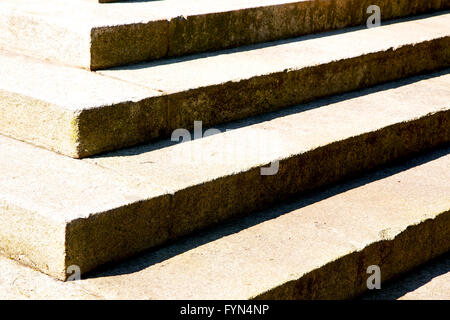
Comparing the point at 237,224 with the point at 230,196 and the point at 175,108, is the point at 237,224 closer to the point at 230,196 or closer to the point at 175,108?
the point at 230,196

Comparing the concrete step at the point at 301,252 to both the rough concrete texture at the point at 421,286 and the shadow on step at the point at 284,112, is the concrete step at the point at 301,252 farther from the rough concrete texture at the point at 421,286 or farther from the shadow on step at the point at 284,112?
the shadow on step at the point at 284,112

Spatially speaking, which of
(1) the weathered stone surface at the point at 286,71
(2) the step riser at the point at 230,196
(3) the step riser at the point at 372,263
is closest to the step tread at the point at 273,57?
(1) the weathered stone surface at the point at 286,71

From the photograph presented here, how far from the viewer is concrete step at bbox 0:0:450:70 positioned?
13.8 feet

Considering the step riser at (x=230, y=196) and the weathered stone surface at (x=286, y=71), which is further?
the weathered stone surface at (x=286, y=71)

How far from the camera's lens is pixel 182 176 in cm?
351

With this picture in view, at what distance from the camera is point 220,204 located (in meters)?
3.63

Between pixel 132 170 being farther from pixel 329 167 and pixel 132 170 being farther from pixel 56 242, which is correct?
pixel 329 167

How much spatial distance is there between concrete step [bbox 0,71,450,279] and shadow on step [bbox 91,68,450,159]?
0.01 metres

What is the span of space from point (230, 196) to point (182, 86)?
0.71m

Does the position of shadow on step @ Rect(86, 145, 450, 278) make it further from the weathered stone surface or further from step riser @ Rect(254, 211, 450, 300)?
the weathered stone surface

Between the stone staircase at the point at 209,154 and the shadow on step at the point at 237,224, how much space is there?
1cm

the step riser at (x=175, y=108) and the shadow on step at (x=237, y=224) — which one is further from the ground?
the step riser at (x=175, y=108)

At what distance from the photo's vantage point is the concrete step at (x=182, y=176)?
3.12m
